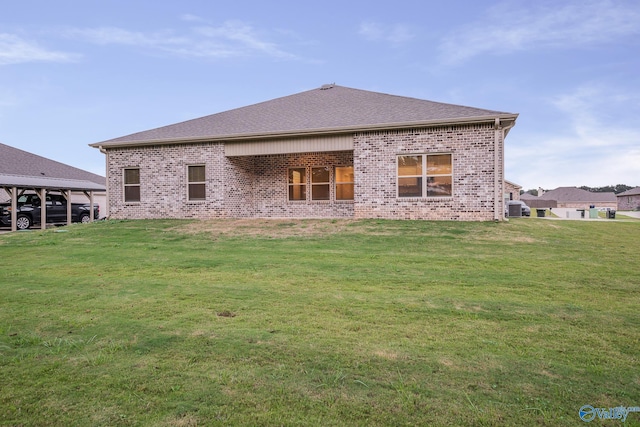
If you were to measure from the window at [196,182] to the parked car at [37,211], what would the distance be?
10.1 metres

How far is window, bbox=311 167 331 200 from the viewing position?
52.1 feet

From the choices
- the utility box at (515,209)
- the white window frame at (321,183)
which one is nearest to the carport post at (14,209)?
the white window frame at (321,183)

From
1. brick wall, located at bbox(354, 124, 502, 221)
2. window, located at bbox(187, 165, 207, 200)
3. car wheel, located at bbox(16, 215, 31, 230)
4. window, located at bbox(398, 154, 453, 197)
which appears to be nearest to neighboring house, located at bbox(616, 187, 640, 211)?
brick wall, located at bbox(354, 124, 502, 221)

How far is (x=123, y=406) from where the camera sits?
90.0 inches

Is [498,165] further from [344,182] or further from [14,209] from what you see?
[14,209]

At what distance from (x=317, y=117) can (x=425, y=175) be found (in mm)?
5141

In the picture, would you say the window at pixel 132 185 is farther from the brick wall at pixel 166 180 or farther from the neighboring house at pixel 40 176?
the neighboring house at pixel 40 176

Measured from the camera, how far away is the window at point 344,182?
15.6m

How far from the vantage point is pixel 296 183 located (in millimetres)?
16172

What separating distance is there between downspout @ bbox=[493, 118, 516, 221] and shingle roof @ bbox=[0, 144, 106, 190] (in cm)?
2157

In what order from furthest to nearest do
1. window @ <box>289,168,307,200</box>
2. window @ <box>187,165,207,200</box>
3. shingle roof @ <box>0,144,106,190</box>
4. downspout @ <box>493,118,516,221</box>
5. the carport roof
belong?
shingle roof @ <box>0,144,106,190</box>
the carport roof
window @ <box>289,168,307,200</box>
window @ <box>187,165,207,200</box>
downspout @ <box>493,118,516,221</box>

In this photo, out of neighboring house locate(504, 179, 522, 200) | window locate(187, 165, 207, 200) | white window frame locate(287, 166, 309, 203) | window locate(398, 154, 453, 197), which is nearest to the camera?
window locate(398, 154, 453, 197)

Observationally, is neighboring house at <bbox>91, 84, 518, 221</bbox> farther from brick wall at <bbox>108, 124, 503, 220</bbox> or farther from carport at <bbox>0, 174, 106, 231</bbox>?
carport at <bbox>0, 174, 106, 231</bbox>

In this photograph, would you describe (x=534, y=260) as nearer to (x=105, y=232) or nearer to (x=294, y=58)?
(x=105, y=232)
